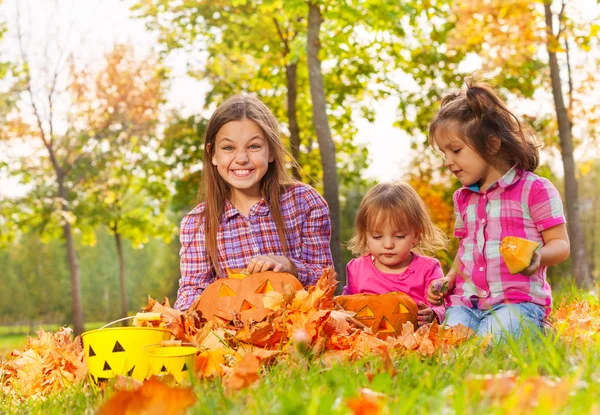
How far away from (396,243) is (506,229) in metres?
0.69

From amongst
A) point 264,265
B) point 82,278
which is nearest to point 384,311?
point 264,265

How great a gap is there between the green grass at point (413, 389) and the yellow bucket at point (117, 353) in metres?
0.16

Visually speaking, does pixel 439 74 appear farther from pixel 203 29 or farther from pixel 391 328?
pixel 391 328

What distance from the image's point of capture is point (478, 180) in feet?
12.3

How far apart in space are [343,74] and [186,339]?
8211mm

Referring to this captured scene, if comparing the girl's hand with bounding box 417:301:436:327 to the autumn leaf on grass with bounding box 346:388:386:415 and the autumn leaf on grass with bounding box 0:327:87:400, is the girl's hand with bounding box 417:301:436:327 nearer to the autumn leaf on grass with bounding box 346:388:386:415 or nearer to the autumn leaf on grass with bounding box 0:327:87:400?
the autumn leaf on grass with bounding box 0:327:87:400

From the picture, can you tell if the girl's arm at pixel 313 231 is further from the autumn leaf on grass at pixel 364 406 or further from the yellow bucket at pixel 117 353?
the autumn leaf on grass at pixel 364 406

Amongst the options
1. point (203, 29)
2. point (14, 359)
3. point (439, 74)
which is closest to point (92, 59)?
point (203, 29)

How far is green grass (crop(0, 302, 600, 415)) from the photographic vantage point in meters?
1.41

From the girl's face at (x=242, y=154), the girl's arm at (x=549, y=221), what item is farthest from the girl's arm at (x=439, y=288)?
the girl's face at (x=242, y=154)

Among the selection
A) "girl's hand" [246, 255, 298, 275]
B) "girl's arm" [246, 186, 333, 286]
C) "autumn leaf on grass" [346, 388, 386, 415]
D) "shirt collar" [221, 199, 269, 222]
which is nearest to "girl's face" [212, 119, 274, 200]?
"shirt collar" [221, 199, 269, 222]

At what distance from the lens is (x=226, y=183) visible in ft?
14.4

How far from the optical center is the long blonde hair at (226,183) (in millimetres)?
4188

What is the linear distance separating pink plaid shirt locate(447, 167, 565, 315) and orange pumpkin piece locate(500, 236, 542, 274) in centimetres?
41
